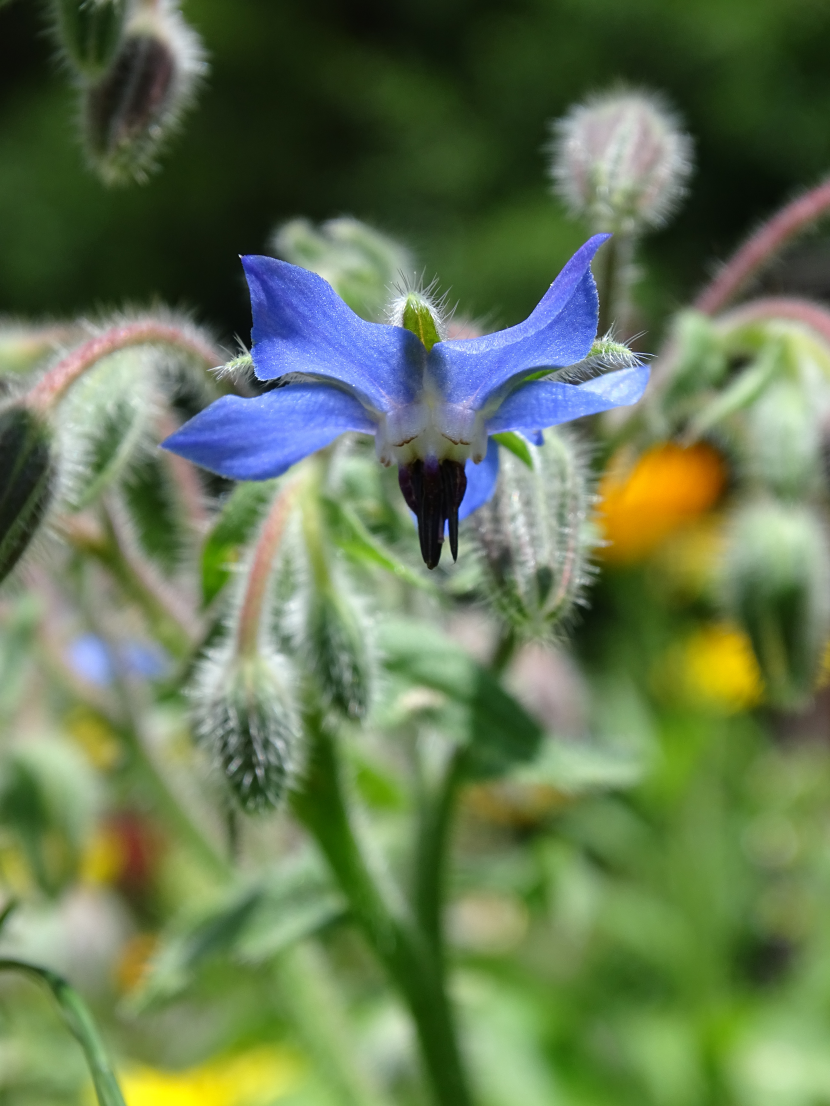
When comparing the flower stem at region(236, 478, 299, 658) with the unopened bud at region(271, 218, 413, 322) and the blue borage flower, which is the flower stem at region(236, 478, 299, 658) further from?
the unopened bud at region(271, 218, 413, 322)

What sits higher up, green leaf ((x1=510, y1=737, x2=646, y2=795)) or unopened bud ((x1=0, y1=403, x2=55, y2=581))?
unopened bud ((x1=0, y1=403, x2=55, y2=581))

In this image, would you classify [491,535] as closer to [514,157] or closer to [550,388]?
[550,388]

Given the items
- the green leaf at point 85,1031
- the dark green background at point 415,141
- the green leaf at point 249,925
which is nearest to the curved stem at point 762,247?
the green leaf at point 249,925

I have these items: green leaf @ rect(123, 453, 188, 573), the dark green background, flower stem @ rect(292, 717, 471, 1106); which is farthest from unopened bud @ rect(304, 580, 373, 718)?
the dark green background

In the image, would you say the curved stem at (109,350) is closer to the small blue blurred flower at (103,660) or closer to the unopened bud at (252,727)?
the unopened bud at (252,727)

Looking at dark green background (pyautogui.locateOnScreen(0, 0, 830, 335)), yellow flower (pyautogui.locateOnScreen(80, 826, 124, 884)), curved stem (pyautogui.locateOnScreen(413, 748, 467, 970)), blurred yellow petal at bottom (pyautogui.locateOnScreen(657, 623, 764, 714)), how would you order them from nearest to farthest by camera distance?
A: curved stem (pyautogui.locateOnScreen(413, 748, 467, 970))
yellow flower (pyautogui.locateOnScreen(80, 826, 124, 884))
blurred yellow petal at bottom (pyautogui.locateOnScreen(657, 623, 764, 714))
dark green background (pyautogui.locateOnScreen(0, 0, 830, 335))

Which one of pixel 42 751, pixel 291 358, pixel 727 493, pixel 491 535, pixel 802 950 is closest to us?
pixel 291 358

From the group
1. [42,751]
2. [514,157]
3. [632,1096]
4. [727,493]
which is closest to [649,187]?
[42,751]
